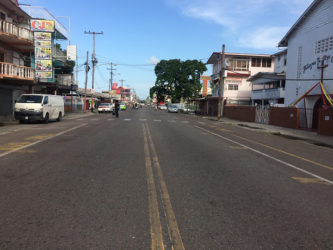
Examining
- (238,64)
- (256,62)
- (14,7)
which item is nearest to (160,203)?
(14,7)

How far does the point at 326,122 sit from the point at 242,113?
17055mm

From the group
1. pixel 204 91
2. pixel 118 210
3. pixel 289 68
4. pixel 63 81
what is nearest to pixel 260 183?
pixel 118 210

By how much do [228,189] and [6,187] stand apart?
4.18m

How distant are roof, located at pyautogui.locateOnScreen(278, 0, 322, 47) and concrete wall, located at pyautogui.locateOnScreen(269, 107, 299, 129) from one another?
24.8 feet

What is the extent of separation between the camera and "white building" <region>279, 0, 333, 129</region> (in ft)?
73.1

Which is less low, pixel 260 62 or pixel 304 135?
pixel 260 62

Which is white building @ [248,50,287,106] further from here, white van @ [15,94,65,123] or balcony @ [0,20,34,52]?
balcony @ [0,20,34,52]

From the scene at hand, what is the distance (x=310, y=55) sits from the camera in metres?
24.4

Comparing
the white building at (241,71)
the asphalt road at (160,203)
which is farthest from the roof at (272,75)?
the asphalt road at (160,203)

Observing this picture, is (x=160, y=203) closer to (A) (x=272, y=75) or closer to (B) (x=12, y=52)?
(B) (x=12, y=52)

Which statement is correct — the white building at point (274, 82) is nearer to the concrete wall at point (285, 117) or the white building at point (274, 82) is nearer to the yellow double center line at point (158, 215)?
the concrete wall at point (285, 117)

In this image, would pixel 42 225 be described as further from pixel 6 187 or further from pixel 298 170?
pixel 298 170

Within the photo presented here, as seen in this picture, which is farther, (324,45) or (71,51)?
(71,51)

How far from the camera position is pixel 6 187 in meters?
5.17
